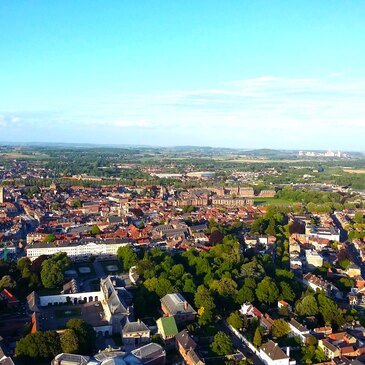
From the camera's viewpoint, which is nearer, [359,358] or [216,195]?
[359,358]

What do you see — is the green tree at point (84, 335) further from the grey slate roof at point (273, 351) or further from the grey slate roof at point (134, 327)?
the grey slate roof at point (273, 351)

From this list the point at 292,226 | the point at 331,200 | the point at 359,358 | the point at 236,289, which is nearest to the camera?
the point at 359,358

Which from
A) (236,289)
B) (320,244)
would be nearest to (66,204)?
(320,244)

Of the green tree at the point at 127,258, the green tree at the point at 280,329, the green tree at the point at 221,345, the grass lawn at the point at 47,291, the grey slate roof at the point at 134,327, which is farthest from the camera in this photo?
the green tree at the point at 127,258

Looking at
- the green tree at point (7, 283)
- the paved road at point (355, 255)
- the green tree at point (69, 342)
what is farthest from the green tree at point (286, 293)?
the green tree at point (7, 283)

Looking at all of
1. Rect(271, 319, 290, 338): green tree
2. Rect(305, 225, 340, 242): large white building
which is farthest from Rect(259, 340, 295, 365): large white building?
Rect(305, 225, 340, 242): large white building

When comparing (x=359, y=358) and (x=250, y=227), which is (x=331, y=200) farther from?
(x=359, y=358)
